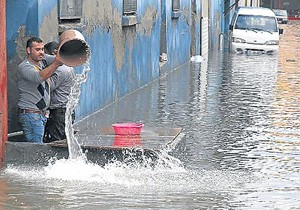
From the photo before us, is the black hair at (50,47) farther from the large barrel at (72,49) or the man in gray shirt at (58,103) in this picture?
the large barrel at (72,49)

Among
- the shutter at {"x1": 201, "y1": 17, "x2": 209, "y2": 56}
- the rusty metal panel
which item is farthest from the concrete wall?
the shutter at {"x1": 201, "y1": 17, "x2": 209, "y2": 56}

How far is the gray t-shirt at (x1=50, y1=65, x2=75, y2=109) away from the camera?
1102 centimetres

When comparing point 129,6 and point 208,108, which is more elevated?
point 129,6

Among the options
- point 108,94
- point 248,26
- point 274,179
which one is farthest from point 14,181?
point 248,26

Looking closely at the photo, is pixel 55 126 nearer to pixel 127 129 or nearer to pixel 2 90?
Result: pixel 127 129

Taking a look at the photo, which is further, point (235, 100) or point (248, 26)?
point (248, 26)

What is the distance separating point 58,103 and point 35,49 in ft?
2.86

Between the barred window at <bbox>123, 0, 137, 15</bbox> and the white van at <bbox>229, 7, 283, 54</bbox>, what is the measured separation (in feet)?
43.0

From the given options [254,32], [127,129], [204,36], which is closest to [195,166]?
[127,129]

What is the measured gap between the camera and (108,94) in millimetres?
16469

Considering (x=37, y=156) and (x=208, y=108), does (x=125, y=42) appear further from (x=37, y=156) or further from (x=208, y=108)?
(x=37, y=156)

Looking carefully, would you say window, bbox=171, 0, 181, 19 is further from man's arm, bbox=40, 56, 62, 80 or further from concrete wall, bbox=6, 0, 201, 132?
man's arm, bbox=40, 56, 62, 80

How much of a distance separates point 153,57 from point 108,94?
508cm

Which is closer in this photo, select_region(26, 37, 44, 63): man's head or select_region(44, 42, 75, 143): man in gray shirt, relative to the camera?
select_region(26, 37, 44, 63): man's head
